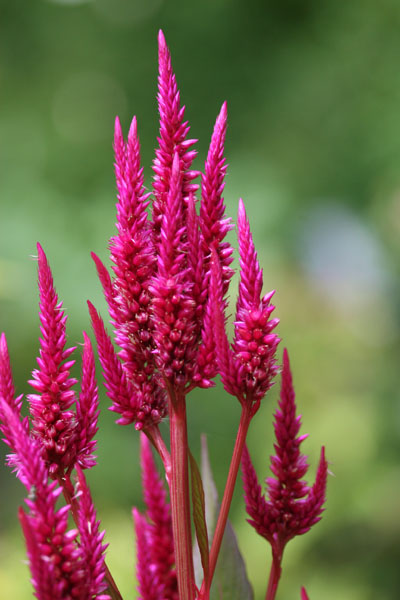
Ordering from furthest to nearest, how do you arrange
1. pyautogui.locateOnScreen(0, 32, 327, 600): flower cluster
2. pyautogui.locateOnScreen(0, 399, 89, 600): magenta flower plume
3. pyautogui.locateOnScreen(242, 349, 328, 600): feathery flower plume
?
pyautogui.locateOnScreen(242, 349, 328, 600): feathery flower plume, pyautogui.locateOnScreen(0, 32, 327, 600): flower cluster, pyautogui.locateOnScreen(0, 399, 89, 600): magenta flower plume

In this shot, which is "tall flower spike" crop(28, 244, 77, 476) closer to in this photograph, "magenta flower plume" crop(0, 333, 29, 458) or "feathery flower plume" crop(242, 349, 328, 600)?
"magenta flower plume" crop(0, 333, 29, 458)

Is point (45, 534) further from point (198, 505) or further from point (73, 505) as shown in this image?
point (198, 505)

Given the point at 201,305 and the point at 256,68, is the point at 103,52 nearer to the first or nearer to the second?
the point at 256,68

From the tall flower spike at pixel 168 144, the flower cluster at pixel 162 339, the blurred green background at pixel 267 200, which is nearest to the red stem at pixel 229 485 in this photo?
the flower cluster at pixel 162 339

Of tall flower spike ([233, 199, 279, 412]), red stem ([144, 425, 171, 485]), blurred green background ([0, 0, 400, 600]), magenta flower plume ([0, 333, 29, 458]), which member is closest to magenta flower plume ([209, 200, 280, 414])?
tall flower spike ([233, 199, 279, 412])

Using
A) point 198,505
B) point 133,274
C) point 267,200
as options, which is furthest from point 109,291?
point 267,200

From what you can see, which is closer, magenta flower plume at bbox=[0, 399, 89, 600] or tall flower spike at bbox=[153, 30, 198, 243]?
magenta flower plume at bbox=[0, 399, 89, 600]

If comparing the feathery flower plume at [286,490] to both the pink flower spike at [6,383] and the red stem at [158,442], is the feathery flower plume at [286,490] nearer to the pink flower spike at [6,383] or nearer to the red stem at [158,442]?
the red stem at [158,442]
